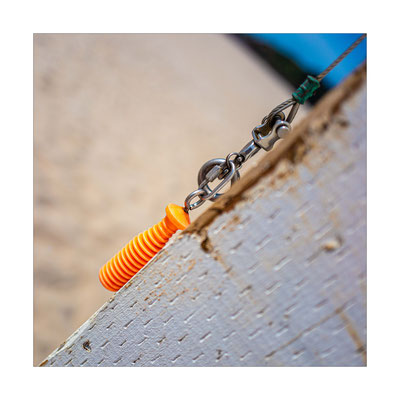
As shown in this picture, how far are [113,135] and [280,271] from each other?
160 cm

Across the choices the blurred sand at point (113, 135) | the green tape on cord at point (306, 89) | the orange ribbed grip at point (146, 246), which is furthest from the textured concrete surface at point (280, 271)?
the blurred sand at point (113, 135)

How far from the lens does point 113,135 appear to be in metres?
1.75

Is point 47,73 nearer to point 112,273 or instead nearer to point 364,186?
point 112,273

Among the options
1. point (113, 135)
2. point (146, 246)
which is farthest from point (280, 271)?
point (113, 135)

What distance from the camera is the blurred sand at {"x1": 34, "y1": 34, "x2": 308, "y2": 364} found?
Answer: 1249mm

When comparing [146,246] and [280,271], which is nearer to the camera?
[280,271]

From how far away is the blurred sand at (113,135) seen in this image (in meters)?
1.25

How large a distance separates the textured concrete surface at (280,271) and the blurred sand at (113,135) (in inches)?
32.8

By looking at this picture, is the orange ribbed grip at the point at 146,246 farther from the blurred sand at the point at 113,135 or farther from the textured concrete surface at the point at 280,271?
the blurred sand at the point at 113,135

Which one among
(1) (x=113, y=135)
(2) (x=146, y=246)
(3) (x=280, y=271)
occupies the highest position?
(1) (x=113, y=135)

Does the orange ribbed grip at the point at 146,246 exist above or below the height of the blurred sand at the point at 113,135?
below

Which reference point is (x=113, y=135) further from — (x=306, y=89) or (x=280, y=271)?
(x=280, y=271)

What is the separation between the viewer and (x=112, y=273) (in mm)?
418

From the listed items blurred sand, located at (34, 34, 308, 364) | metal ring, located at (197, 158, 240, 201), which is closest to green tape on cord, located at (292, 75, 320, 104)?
metal ring, located at (197, 158, 240, 201)
